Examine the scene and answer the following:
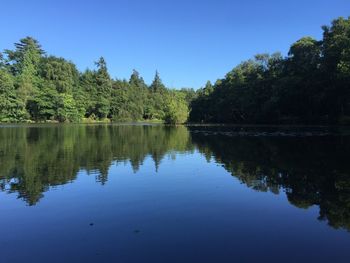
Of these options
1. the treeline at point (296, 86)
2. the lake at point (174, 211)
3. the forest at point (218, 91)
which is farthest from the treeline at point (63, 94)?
the lake at point (174, 211)

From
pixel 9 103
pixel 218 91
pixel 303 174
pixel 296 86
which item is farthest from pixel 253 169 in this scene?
pixel 218 91

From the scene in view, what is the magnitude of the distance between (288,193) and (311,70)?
68585mm

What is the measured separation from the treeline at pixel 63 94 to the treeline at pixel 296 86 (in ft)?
54.8

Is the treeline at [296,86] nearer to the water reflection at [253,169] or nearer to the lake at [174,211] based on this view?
the water reflection at [253,169]

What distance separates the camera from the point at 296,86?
79438mm

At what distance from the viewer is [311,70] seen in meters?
77.3

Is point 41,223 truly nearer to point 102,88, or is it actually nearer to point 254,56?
point 254,56

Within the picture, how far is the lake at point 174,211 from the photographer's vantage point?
8570 mm

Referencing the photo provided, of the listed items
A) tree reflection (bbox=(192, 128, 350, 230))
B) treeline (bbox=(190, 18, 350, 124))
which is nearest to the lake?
tree reflection (bbox=(192, 128, 350, 230))

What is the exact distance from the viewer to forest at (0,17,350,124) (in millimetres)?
71750

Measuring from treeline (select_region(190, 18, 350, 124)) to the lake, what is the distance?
48.7m

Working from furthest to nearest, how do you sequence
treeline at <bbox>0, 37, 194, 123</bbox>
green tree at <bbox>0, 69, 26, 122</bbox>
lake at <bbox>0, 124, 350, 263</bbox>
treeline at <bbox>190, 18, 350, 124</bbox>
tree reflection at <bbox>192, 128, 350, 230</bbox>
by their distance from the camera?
treeline at <bbox>0, 37, 194, 123</bbox>
green tree at <bbox>0, 69, 26, 122</bbox>
treeline at <bbox>190, 18, 350, 124</bbox>
tree reflection at <bbox>192, 128, 350, 230</bbox>
lake at <bbox>0, 124, 350, 263</bbox>

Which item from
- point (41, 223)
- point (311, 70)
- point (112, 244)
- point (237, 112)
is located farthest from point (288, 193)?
point (237, 112)

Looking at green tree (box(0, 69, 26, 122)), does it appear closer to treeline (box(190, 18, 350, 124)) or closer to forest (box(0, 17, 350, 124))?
forest (box(0, 17, 350, 124))
